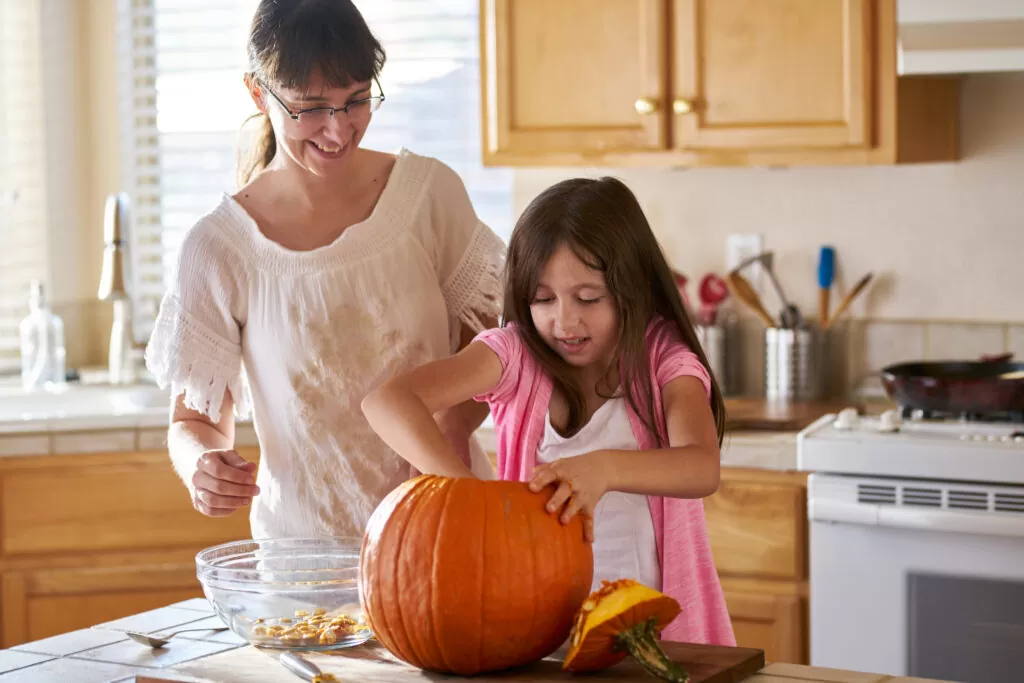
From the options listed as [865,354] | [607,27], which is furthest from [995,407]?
[607,27]

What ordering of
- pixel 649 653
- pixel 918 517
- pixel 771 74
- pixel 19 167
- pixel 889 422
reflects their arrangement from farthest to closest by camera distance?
pixel 19 167 < pixel 771 74 < pixel 889 422 < pixel 918 517 < pixel 649 653

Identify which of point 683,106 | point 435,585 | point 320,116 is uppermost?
point 683,106

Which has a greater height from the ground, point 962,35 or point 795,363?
point 962,35

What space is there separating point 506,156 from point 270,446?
145 centimetres

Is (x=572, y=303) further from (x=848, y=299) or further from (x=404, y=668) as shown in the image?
(x=848, y=299)

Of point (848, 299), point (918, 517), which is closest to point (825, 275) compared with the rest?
point (848, 299)

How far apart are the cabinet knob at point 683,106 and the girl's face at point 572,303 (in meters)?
1.41

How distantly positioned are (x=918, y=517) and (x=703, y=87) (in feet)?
3.22

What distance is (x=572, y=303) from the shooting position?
1.38 metres

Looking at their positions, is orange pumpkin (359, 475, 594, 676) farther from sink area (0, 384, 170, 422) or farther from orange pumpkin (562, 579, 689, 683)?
sink area (0, 384, 170, 422)

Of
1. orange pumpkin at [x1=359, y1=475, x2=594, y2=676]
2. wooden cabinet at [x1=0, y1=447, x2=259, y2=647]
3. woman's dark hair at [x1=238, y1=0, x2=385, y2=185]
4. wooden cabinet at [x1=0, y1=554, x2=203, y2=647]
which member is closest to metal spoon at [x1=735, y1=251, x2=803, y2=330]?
wooden cabinet at [x1=0, y1=447, x2=259, y2=647]

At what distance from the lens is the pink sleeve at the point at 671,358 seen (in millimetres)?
1394

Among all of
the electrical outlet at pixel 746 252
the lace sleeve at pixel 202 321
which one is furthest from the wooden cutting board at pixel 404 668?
the electrical outlet at pixel 746 252

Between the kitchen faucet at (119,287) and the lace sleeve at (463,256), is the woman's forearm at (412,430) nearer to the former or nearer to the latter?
the lace sleeve at (463,256)
